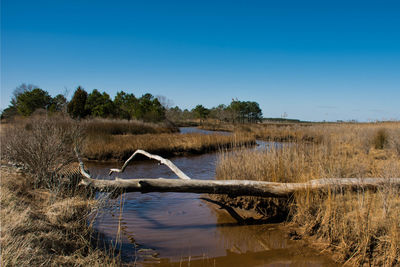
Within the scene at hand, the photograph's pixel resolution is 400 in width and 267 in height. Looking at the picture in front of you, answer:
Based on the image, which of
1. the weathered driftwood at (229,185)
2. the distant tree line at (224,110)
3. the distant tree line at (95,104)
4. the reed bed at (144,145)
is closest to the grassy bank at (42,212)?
the weathered driftwood at (229,185)

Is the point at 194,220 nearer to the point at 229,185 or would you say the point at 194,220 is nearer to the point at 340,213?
the point at 229,185

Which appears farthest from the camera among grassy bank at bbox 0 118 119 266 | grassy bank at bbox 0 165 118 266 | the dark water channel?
the dark water channel

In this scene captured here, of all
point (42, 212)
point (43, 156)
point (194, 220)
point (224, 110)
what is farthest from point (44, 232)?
point (224, 110)

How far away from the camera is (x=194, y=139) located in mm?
18125

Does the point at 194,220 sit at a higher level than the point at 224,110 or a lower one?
lower

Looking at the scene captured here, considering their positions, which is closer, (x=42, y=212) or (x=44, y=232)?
(x=44, y=232)

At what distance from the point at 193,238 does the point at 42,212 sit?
8.39ft

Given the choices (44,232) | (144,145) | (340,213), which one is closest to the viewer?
(44,232)

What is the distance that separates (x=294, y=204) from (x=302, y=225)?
1.29 feet

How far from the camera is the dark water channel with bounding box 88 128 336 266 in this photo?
12.8 ft

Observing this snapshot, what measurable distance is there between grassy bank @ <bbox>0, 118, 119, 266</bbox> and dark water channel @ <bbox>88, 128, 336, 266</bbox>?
1.40ft

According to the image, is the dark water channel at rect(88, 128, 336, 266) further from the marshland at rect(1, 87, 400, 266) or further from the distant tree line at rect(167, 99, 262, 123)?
the distant tree line at rect(167, 99, 262, 123)

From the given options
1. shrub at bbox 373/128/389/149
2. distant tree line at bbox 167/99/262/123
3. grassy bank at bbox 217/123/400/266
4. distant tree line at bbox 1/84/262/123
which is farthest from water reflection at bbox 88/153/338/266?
distant tree line at bbox 167/99/262/123

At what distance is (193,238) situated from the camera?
473cm
